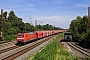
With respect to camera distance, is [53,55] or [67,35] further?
[67,35]

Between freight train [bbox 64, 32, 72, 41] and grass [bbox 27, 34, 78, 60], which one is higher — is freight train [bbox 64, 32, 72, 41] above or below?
above

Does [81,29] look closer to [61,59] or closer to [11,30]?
[11,30]

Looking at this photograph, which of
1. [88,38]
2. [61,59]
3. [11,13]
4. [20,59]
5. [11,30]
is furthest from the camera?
[11,13]

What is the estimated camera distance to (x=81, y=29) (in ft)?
180

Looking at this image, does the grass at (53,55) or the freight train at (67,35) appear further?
the freight train at (67,35)

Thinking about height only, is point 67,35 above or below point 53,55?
above

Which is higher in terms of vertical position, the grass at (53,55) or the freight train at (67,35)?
the freight train at (67,35)

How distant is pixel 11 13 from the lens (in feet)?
332

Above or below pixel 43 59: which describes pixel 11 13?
above

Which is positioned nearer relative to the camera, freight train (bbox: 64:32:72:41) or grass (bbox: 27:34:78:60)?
grass (bbox: 27:34:78:60)

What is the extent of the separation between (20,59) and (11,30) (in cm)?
4323

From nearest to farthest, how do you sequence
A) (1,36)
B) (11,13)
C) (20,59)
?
(20,59)
(1,36)
(11,13)

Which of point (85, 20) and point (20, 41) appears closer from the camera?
point (20, 41)

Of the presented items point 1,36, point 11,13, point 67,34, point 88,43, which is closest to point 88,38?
point 88,43
